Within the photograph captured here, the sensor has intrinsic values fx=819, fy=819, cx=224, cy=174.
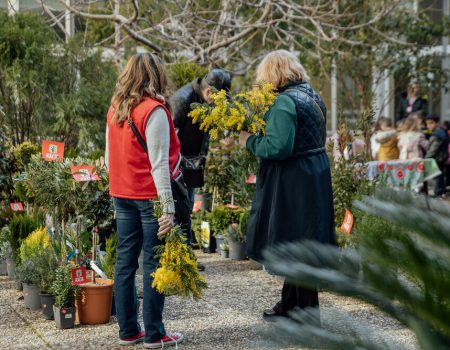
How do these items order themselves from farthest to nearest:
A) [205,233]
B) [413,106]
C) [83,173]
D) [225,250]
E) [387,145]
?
1. [413,106]
2. [387,145]
3. [205,233]
4. [225,250]
5. [83,173]

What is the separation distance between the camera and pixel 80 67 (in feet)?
31.7

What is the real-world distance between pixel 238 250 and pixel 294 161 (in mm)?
2963

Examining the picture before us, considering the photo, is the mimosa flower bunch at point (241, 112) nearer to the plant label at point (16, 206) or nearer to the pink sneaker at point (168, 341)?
the pink sneaker at point (168, 341)

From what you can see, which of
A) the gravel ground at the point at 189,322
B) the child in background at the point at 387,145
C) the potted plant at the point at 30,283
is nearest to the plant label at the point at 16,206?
the gravel ground at the point at 189,322

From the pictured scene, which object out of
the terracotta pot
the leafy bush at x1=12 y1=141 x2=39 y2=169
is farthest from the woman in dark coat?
the leafy bush at x1=12 y1=141 x2=39 y2=169

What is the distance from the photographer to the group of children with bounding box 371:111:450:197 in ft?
43.4

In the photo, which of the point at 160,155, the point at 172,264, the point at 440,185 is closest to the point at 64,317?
the point at 172,264

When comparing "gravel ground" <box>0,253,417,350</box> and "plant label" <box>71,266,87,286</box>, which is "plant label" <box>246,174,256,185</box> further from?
"plant label" <box>71,266,87,286</box>

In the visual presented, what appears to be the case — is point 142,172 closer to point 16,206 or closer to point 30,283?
point 30,283

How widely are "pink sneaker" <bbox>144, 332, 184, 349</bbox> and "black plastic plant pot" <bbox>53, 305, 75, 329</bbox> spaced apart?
0.70 meters

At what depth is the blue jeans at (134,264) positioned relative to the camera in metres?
4.57

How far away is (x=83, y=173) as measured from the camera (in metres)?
6.13

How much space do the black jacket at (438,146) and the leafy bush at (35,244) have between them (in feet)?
31.2

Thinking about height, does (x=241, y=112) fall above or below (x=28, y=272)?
above
